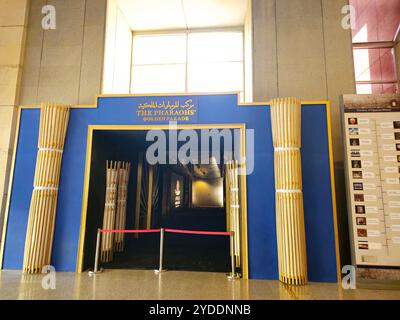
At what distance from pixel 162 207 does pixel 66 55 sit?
Answer: 4252 mm

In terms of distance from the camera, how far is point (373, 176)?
12.3 feet

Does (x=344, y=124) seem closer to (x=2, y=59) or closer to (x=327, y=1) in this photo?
(x=327, y=1)

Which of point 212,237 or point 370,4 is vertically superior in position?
point 370,4

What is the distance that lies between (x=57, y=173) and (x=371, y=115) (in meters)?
5.41

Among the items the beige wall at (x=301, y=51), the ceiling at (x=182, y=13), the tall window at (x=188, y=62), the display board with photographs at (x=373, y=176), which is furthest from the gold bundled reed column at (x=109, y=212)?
the display board with photographs at (x=373, y=176)

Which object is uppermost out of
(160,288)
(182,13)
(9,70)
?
(182,13)

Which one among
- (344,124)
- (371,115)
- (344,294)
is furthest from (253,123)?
(344,294)

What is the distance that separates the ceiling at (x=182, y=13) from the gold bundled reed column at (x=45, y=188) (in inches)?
134

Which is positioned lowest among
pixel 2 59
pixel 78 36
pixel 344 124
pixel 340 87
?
pixel 344 124

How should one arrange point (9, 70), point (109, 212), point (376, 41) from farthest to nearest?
point (376, 41) < point (9, 70) < point (109, 212)

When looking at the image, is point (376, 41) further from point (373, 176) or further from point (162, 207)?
point (162, 207)

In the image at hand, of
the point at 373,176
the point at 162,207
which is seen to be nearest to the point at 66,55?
the point at 162,207
